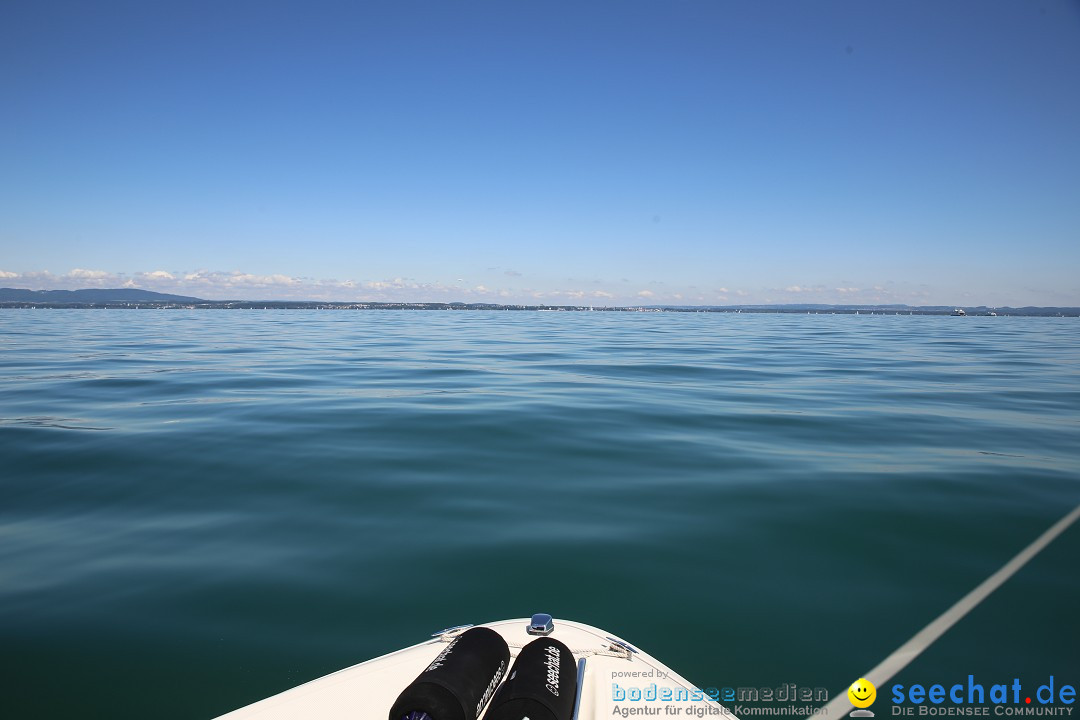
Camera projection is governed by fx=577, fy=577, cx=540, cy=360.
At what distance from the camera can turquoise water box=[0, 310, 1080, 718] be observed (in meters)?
3.91

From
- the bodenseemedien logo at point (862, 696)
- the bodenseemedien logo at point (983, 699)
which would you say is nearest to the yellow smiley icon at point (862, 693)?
the bodenseemedien logo at point (862, 696)

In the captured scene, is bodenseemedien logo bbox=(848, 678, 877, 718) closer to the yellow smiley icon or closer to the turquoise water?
the yellow smiley icon

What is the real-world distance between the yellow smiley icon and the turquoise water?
0.40ft

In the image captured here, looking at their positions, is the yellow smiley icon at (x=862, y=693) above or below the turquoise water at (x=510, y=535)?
below

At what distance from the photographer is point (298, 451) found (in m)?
8.74

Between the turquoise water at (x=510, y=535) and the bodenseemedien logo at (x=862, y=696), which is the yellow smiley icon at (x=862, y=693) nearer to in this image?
the bodenseemedien logo at (x=862, y=696)

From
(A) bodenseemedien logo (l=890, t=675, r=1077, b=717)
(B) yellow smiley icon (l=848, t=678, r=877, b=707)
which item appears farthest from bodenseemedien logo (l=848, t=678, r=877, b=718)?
(A) bodenseemedien logo (l=890, t=675, r=1077, b=717)

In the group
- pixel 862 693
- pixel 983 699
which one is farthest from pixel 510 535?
pixel 983 699

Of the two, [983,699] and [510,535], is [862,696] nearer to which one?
[983,699]

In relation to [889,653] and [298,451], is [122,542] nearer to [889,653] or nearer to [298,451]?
[298,451]

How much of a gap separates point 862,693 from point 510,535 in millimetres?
3173

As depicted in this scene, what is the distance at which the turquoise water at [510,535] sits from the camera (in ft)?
12.8

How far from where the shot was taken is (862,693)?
359cm

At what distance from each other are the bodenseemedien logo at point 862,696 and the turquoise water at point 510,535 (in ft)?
0.41
